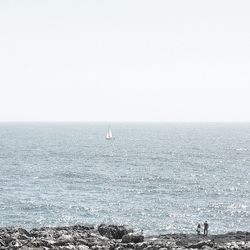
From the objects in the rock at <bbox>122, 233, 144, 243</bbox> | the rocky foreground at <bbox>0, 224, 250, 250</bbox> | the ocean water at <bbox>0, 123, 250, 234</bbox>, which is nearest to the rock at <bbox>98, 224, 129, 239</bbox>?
the rocky foreground at <bbox>0, 224, 250, 250</bbox>

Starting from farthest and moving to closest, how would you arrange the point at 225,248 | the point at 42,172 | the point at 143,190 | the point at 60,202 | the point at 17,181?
the point at 42,172, the point at 17,181, the point at 143,190, the point at 60,202, the point at 225,248

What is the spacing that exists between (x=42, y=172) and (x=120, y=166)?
27.6 meters

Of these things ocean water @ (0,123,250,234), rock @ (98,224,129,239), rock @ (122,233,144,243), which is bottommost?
ocean water @ (0,123,250,234)

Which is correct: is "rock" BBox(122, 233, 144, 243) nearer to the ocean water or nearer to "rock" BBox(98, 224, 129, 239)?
"rock" BBox(98, 224, 129, 239)

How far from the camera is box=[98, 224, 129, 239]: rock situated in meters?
49.3

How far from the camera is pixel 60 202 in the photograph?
8819 centimetres

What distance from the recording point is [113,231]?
4994 centimetres

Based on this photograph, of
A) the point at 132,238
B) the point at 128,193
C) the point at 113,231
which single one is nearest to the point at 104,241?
the point at 132,238

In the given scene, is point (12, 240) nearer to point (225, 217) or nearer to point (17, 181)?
point (225, 217)

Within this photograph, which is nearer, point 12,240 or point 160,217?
point 12,240

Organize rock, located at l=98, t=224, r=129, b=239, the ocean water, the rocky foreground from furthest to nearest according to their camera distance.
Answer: the ocean water
rock, located at l=98, t=224, r=129, b=239
the rocky foreground

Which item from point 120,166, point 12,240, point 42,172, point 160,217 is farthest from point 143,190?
point 12,240

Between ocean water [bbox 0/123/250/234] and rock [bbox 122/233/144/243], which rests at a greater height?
rock [bbox 122/233/144/243]

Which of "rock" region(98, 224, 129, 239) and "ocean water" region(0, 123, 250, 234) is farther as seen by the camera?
"ocean water" region(0, 123, 250, 234)
